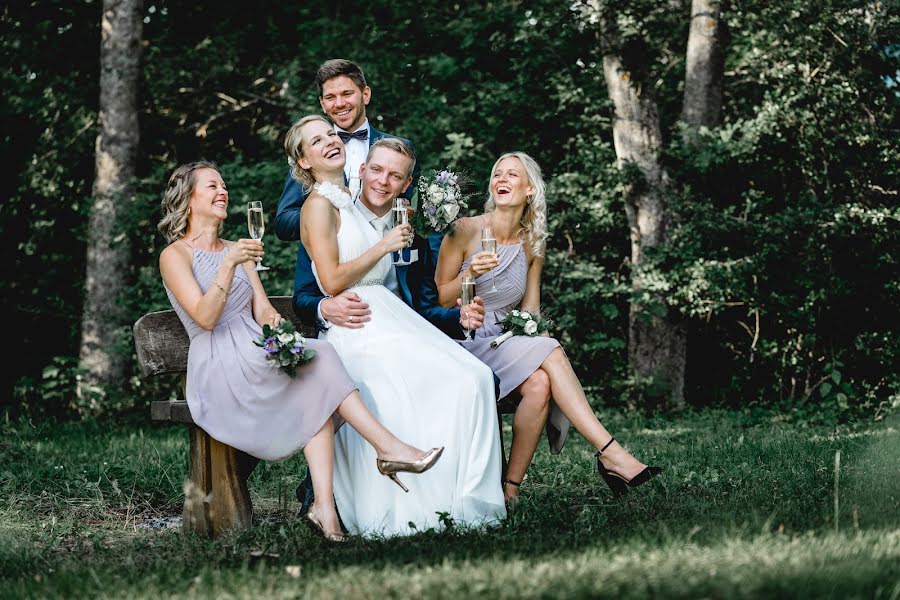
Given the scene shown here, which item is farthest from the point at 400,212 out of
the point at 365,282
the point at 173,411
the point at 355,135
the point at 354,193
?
the point at 173,411

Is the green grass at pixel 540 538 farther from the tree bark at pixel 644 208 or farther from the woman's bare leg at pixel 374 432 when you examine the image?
the tree bark at pixel 644 208

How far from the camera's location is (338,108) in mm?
5367

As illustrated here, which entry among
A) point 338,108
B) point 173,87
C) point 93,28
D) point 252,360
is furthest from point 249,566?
point 93,28

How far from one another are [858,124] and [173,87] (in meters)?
7.62

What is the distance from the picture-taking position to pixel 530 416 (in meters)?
5.13

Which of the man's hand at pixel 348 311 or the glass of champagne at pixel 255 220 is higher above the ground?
the glass of champagne at pixel 255 220

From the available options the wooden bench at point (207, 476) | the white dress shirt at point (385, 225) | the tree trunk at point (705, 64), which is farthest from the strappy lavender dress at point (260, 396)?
the tree trunk at point (705, 64)

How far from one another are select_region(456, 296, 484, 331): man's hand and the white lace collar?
2.44ft

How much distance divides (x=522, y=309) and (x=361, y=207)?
1.06 metres

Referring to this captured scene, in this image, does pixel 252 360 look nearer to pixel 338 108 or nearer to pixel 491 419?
pixel 491 419

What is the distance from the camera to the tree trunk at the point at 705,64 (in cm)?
1057

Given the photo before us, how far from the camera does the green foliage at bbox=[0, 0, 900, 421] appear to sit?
10305 mm

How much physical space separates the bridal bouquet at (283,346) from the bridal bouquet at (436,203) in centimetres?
97

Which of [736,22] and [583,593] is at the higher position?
[736,22]
